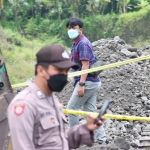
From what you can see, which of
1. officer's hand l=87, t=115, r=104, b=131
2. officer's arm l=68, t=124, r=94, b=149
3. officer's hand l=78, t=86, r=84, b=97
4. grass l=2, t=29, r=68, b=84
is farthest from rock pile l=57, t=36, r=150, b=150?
grass l=2, t=29, r=68, b=84

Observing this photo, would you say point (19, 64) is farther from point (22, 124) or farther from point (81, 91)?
point (22, 124)

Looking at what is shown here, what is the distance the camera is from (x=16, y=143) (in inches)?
111

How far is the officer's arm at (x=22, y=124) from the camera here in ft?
9.07

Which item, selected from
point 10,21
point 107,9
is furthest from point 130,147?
point 107,9

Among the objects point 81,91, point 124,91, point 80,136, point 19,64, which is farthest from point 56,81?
point 19,64

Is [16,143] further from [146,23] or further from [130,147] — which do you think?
[146,23]

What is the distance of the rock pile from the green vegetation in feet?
44.8

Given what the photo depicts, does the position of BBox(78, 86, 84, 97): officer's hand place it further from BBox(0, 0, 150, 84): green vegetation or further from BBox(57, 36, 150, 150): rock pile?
BBox(0, 0, 150, 84): green vegetation

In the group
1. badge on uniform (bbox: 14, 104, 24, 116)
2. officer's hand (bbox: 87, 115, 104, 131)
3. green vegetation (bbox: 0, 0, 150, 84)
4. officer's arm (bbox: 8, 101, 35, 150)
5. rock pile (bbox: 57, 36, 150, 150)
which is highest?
badge on uniform (bbox: 14, 104, 24, 116)

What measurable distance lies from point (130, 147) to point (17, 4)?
24.0 m

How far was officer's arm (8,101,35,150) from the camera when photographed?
9.07ft

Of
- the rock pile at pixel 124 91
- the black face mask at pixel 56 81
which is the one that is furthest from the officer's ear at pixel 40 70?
the rock pile at pixel 124 91

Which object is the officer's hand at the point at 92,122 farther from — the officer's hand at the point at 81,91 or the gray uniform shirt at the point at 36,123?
the officer's hand at the point at 81,91

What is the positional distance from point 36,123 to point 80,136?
1.33 ft
